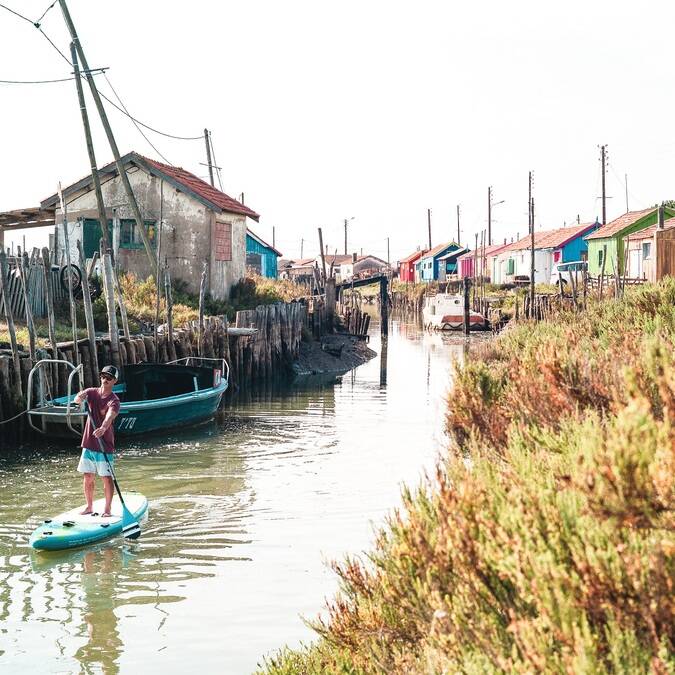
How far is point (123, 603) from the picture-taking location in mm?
10070

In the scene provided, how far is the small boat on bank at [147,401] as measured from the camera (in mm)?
18047

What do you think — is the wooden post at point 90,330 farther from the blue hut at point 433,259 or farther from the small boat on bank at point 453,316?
the blue hut at point 433,259

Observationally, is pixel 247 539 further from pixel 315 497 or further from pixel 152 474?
pixel 152 474

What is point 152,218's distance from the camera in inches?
1336

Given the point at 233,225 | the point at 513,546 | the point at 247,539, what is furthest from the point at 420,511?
the point at 233,225

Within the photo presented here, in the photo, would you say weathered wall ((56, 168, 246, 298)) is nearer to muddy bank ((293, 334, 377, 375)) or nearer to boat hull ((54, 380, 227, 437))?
muddy bank ((293, 334, 377, 375))

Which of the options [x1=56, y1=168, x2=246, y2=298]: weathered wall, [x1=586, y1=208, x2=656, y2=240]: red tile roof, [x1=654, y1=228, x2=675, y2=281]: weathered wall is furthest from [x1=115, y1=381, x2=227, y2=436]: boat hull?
[x1=586, y1=208, x2=656, y2=240]: red tile roof

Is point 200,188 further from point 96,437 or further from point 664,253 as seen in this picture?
point 96,437

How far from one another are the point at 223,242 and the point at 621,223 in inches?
1198

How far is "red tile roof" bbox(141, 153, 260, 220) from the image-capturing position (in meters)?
33.8

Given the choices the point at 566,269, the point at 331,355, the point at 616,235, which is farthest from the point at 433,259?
the point at 331,355

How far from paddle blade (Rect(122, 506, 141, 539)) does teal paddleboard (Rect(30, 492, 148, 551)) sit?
6 cm

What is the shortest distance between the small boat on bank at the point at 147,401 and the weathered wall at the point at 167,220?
11940 millimetres

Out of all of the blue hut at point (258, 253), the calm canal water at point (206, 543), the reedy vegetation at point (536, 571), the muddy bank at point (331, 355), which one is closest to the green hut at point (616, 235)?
the muddy bank at point (331, 355)
